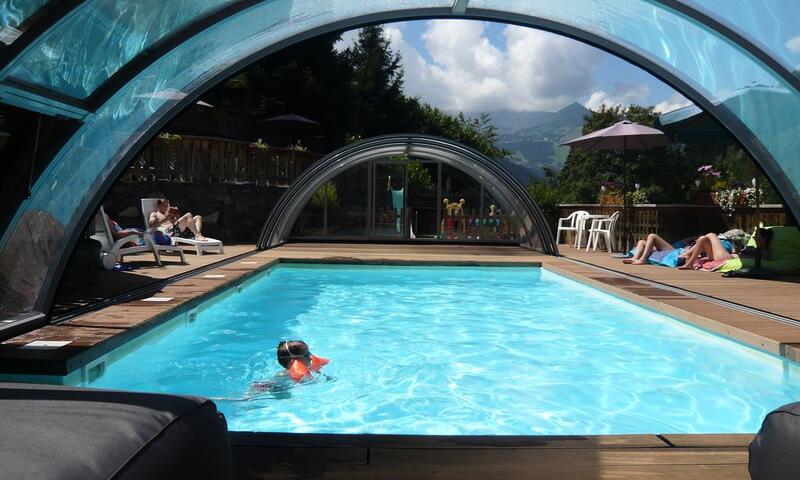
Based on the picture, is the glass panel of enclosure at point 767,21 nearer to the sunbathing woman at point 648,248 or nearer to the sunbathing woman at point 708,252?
the sunbathing woman at point 708,252

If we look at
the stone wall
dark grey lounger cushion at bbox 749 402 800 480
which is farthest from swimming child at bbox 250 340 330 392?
the stone wall

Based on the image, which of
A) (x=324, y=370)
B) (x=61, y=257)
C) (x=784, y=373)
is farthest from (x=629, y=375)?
(x=61, y=257)

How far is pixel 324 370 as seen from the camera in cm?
559

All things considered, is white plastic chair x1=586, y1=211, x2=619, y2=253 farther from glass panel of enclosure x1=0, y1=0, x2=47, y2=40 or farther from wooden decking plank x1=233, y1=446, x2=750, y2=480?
glass panel of enclosure x1=0, y1=0, x2=47, y2=40

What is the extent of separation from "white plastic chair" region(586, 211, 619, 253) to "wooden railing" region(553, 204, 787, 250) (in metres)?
0.50

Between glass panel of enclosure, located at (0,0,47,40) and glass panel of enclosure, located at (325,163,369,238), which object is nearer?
Answer: glass panel of enclosure, located at (0,0,47,40)

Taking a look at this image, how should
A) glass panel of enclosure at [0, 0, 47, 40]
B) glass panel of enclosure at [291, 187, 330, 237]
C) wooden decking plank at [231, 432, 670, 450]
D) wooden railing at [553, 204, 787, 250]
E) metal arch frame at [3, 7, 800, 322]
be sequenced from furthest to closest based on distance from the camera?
1. glass panel of enclosure at [291, 187, 330, 237]
2. wooden railing at [553, 204, 787, 250]
3. metal arch frame at [3, 7, 800, 322]
4. glass panel of enclosure at [0, 0, 47, 40]
5. wooden decking plank at [231, 432, 670, 450]

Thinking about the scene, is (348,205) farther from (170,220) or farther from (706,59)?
(706,59)

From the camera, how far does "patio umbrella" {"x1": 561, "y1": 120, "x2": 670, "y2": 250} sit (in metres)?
13.1

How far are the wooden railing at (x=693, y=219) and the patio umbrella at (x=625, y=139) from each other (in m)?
0.39

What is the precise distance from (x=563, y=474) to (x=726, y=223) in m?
11.2

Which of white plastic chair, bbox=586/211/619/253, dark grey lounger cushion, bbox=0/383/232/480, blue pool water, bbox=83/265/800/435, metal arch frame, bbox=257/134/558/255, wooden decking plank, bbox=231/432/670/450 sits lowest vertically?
blue pool water, bbox=83/265/800/435

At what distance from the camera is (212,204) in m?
14.5

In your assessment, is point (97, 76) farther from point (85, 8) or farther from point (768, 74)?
point (768, 74)
